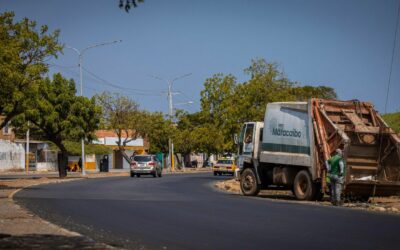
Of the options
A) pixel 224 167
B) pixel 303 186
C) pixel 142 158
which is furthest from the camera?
pixel 224 167

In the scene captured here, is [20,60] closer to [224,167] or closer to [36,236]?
[36,236]

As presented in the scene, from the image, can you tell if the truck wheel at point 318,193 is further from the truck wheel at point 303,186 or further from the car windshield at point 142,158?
the car windshield at point 142,158

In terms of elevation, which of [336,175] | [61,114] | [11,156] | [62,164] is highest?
[61,114]

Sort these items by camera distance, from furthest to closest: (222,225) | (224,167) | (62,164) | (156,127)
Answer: (156,127) → (224,167) → (62,164) → (222,225)

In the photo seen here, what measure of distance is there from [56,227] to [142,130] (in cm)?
6609

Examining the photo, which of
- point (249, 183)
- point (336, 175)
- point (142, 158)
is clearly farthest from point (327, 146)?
point (142, 158)

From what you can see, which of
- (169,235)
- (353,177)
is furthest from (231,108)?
(169,235)

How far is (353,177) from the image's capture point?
74.5 feet

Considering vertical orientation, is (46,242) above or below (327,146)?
below

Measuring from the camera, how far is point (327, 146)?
2297cm

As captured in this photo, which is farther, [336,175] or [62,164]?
[62,164]

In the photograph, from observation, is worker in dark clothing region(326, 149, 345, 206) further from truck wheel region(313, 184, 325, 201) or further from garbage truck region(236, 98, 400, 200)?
truck wheel region(313, 184, 325, 201)

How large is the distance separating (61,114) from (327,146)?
97.2 feet

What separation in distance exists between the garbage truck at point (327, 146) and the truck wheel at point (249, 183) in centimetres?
Result: 83
